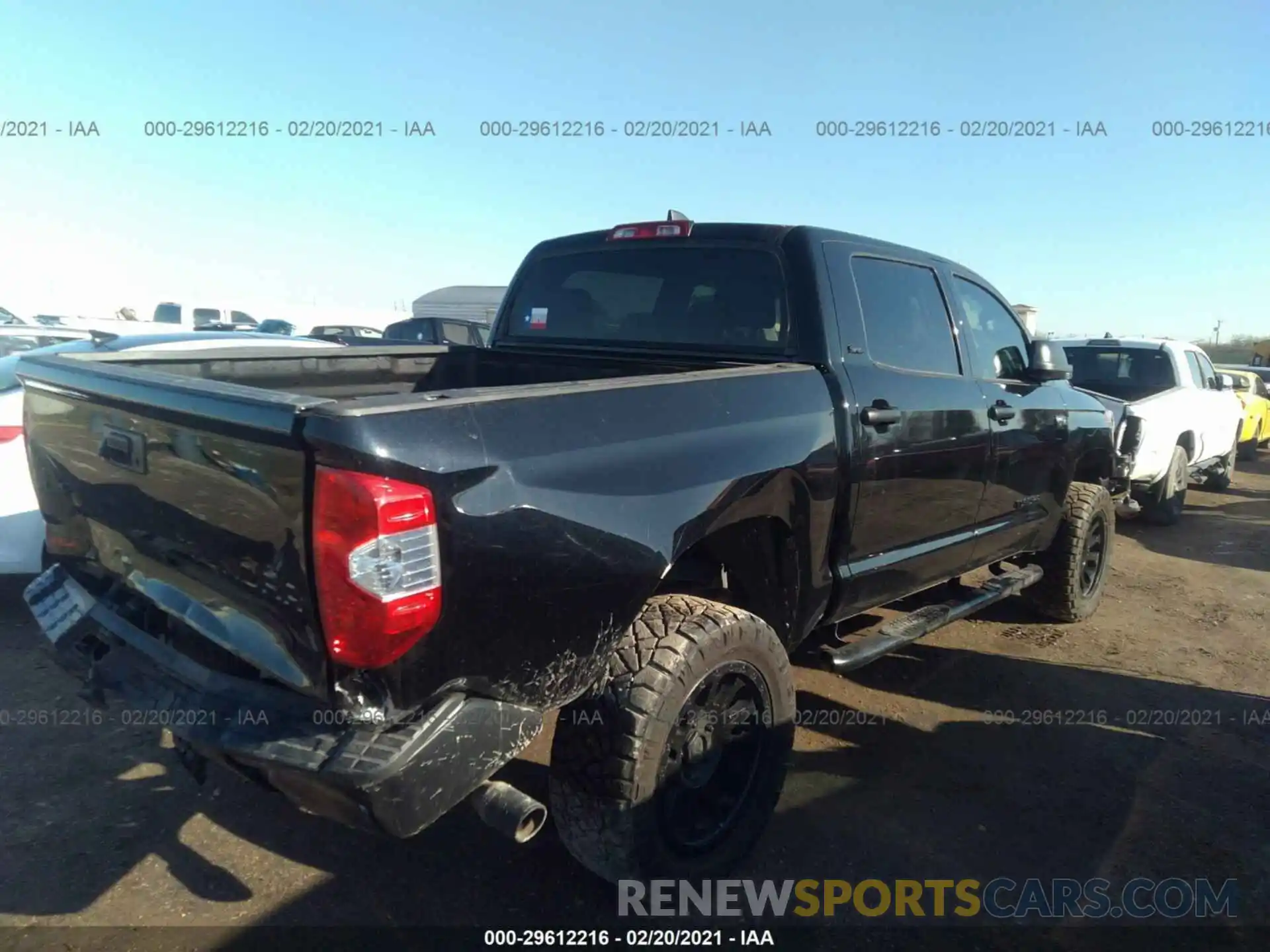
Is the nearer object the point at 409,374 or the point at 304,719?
the point at 304,719

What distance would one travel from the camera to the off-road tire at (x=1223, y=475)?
1041 cm

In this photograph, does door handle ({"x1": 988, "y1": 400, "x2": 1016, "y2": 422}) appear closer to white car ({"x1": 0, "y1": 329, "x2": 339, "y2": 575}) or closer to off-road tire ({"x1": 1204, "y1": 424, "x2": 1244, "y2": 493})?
white car ({"x1": 0, "y1": 329, "x2": 339, "y2": 575})

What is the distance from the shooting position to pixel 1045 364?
13.9 ft

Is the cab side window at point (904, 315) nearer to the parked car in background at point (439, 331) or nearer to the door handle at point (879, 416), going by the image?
the door handle at point (879, 416)

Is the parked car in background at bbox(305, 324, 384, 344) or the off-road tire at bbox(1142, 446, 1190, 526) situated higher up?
the parked car in background at bbox(305, 324, 384, 344)

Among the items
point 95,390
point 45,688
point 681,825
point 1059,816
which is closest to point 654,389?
point 681,825

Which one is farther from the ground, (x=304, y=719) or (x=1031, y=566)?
(x=304, y=719)

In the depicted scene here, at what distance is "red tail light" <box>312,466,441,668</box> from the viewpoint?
1.76 metres

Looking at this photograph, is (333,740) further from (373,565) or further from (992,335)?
(992,335)

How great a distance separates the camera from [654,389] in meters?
2.40

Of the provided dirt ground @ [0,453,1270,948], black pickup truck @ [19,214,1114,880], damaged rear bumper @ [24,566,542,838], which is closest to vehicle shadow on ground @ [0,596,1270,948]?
dirt ground @ [0,453,1270,948]

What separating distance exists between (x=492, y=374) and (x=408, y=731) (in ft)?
7.49

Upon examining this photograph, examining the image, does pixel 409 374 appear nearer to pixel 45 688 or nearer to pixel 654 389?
pixel 654 389

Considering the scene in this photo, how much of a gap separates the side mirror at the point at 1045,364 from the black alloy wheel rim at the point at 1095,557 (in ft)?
4.75
